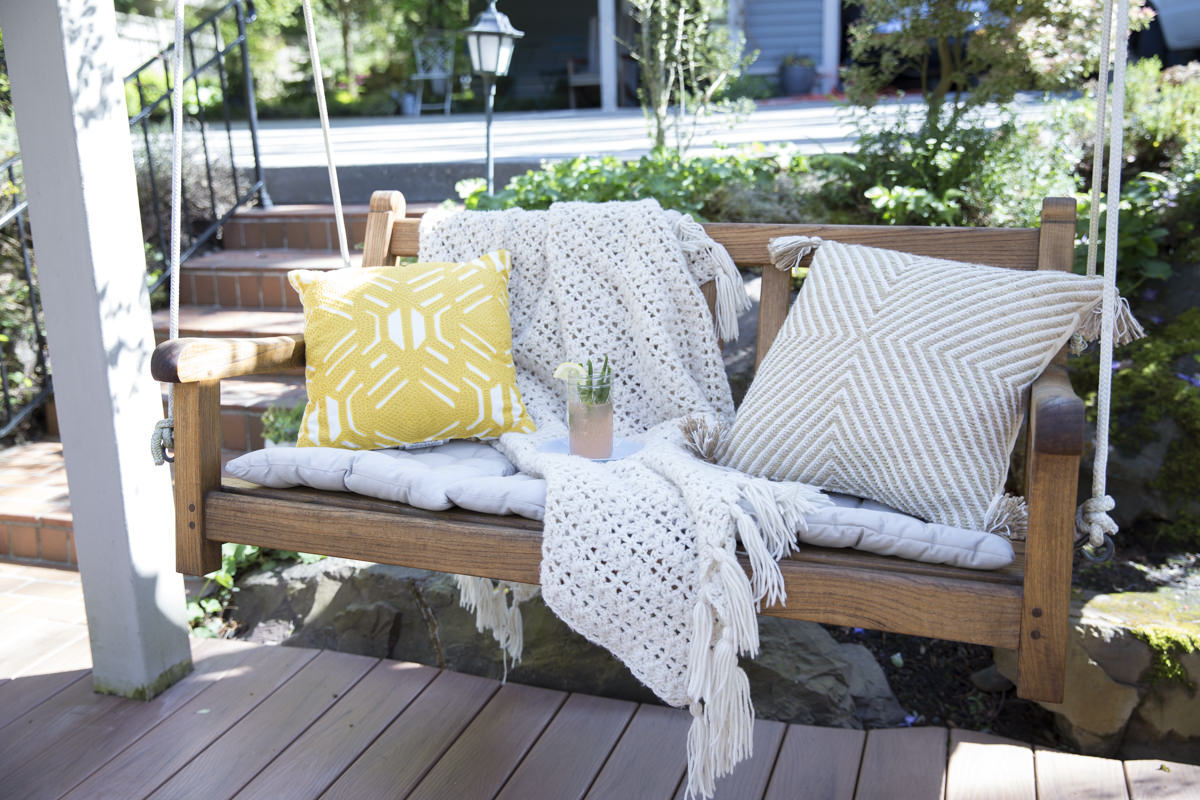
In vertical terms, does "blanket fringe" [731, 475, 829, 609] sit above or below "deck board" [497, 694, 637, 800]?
above

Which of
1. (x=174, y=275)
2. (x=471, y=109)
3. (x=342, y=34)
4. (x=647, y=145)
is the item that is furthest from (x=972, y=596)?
(x=342, y=34)

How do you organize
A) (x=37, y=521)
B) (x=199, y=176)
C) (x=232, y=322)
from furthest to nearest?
(x=199, y=176)
(x=232, y=322)
(x=37, y=521)

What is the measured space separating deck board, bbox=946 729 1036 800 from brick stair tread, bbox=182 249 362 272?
2529 mm

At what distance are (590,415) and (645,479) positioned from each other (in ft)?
0.62

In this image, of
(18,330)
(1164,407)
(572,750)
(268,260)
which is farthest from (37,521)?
(1164,407)

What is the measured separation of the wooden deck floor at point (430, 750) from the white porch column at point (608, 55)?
6089 millimetres

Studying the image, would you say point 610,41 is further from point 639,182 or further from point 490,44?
point 639,182

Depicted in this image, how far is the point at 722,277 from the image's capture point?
1836 millimetres

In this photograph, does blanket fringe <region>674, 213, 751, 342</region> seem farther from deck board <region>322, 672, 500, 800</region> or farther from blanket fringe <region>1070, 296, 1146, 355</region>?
deck board <region>322, 672, 500, 800</region>

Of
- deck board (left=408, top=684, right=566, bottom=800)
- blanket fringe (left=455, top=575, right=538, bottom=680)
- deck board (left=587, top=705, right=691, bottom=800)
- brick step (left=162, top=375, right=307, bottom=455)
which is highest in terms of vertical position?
brick step (left=162, top=375, right=307, bottom=455)

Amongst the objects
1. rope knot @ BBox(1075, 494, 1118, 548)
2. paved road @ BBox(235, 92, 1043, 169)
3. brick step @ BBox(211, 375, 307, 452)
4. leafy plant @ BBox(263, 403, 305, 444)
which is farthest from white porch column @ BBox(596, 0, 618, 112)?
rope knot @ BBox(1075, 494, 1118, 548)

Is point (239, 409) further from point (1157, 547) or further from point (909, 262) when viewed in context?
Result: point (1157, 547)

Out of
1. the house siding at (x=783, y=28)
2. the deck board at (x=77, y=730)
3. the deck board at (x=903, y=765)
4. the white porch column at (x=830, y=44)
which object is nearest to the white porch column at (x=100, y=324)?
the deck board at (x=77, y=730)

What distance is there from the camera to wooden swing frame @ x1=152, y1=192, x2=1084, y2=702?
119cm
